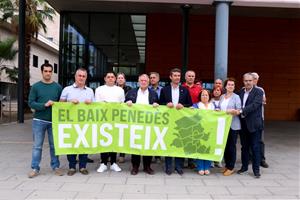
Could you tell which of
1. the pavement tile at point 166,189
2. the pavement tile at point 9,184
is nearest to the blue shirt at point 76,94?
the pavement tile at point 9,184

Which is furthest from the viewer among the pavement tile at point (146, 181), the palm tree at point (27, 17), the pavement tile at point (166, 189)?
the palm tree at point (27, 17)

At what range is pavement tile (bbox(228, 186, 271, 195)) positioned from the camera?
6059 millimetres

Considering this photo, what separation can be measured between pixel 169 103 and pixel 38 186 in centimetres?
267

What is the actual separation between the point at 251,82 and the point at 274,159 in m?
2.69

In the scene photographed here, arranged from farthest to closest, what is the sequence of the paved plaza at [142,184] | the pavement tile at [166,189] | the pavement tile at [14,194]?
the pavement tile at [166,189], the paved plaza at [142,184], the pavement tile at [14,194]

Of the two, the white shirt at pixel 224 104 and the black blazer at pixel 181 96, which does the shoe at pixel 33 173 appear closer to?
the black blazer at pixel 181 96

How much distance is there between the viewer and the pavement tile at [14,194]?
5602 mm

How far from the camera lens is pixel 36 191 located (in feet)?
19.5

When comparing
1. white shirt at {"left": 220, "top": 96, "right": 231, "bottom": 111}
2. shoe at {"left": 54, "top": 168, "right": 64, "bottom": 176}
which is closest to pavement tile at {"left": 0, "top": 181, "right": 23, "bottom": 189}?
shoe at {"left": 54, "top": 168, "right": 64, "bottom": 176}

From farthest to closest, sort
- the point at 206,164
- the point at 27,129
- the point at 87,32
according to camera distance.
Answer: the point at 87,32 → the point at 27,129 → the point at 206,164

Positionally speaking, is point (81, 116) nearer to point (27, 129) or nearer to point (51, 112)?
point (51, 112)

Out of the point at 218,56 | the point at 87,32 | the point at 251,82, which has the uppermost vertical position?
the point at 87,32

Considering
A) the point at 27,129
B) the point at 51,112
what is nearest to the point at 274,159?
the point at 51,112

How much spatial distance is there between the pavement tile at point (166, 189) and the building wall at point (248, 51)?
49.5ft
